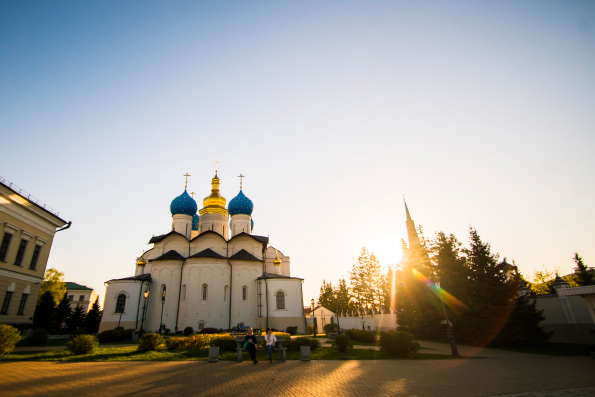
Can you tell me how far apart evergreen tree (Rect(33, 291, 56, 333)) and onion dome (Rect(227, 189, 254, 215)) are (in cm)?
2792

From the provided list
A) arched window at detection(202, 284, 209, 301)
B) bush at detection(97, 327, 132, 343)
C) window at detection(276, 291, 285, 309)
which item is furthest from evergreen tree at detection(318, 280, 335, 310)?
bush at detection(97, 327, 132, 343)

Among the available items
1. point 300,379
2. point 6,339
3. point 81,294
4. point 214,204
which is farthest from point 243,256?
point 81,294

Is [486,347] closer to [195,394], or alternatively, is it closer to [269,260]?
[195,394]

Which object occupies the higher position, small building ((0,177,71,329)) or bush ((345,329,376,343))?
small building ((0,177,71,329))

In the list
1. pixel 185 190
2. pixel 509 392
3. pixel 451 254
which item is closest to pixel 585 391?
pixel 509 392

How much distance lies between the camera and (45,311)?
40219 mm

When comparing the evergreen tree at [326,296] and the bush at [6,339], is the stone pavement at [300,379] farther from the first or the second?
the evergreen tree at [326,296]

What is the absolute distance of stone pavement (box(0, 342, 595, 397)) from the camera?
8.27 m

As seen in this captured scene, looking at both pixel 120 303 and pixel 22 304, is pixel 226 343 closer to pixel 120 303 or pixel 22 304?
pixel 22 304

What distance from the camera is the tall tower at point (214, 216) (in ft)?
122

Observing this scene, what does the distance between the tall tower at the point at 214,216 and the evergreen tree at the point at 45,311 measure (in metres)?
23.4

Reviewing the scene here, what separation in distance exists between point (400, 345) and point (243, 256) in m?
19.7

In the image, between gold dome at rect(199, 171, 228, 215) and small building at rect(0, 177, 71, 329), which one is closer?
small building at rect(0, 177, 71, 329)

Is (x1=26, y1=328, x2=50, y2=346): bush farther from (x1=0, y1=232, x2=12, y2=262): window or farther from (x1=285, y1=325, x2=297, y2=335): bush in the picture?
(x1=285, y1=325, x2=297, y2=335): bush
